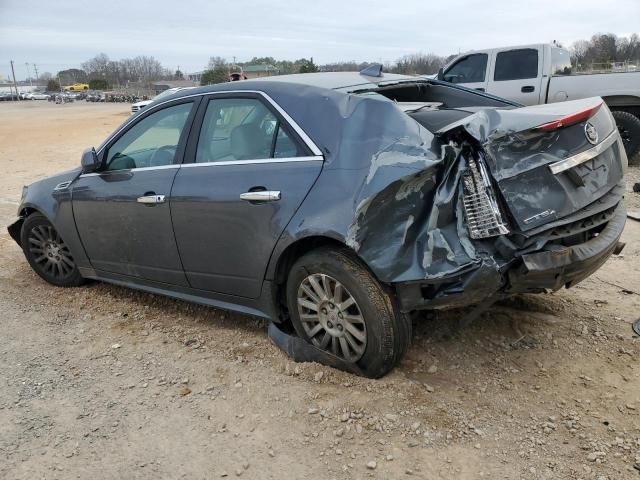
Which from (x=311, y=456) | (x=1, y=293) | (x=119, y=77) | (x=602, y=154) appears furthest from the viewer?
(x=119, y=77)

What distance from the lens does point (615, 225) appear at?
3123mm

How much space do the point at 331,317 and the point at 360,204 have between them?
0.74 metres

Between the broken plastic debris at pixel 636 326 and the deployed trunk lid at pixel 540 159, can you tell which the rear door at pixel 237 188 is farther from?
the broken plastic debris at pixel 636 326

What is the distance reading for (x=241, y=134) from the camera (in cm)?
354

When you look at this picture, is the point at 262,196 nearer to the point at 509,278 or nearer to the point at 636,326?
the point at 509,278

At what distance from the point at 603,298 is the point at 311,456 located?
2706 mm

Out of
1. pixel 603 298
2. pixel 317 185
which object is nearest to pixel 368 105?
pixel 317 185

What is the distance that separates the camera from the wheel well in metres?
3.12

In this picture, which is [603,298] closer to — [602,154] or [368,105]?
[602,154]

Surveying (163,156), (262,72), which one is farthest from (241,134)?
(262,72)

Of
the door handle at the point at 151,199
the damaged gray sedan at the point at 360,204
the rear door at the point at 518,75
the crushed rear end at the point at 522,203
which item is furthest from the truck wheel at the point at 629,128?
the door handle at the point at 151,199

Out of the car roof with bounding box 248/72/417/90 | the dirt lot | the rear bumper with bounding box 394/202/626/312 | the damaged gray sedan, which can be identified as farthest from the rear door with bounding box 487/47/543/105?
the rear bumper with bounding box 394/202/626/312

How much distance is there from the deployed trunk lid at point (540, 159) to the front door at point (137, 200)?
197 cm

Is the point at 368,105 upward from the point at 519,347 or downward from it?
upward
